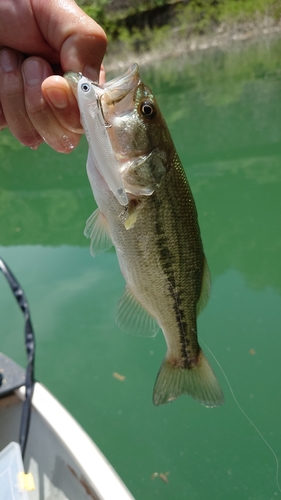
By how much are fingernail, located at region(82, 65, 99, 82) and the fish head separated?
0.24 feet

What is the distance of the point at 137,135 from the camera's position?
1.33 meters

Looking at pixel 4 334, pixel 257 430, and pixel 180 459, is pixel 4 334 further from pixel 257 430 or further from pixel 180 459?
pixel 257 430

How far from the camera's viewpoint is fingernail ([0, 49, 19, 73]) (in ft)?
4.52

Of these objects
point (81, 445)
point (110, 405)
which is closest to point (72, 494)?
point (81, 445)

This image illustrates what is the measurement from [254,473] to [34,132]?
2101 millimetres

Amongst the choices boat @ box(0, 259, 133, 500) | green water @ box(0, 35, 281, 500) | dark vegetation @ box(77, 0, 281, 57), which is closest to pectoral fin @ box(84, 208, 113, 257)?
boat @ box(0, 259, 133, 500)

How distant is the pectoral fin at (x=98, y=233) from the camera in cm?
142

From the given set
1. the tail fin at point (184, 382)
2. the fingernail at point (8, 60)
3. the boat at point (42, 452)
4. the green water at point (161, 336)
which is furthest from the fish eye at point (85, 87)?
the green water at point (161, 336)

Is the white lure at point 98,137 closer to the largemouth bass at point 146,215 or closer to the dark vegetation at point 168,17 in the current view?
the largemouth bass at point 146,215

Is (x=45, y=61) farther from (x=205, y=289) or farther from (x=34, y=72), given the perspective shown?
(x=205, y=289)

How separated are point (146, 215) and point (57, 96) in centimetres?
45

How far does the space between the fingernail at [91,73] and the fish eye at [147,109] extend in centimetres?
18

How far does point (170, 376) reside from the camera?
1657 millimetres

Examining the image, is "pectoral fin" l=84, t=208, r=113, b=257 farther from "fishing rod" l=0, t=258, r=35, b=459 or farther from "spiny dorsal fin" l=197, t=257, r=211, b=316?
"fishing rod" l=0, t=258, r=35, b=459
